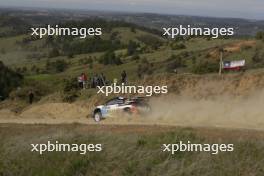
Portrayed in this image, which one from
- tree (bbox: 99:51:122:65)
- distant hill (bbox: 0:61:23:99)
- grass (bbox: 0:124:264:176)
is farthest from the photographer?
tree (bbox: 99:51:122:65)

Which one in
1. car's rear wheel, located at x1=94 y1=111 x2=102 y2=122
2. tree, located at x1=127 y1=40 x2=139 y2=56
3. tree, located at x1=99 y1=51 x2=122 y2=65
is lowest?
tree, located at x1=127 y1=40 x2=139 y2=56

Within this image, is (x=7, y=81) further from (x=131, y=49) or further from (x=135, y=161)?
(x=131, y=49)

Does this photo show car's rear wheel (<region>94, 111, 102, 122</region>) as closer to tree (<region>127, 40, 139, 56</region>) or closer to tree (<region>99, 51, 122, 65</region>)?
tree (<region>99, 51, 122, 65</region>)

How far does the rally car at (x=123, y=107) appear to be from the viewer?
25469mm

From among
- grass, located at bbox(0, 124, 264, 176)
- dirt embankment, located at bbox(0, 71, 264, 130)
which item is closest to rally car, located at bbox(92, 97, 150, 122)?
dirt embankment, located at bbox(0, 71, 264, 130)

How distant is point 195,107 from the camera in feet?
93.9

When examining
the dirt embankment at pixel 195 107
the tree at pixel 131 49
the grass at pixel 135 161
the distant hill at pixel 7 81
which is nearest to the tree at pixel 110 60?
the tree at pixel 131 49

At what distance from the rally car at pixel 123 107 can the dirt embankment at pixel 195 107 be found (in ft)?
1.08

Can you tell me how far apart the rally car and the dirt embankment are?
0.33m

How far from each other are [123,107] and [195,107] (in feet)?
15.5

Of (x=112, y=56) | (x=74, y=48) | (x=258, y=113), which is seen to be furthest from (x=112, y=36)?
(x=258, y=113)

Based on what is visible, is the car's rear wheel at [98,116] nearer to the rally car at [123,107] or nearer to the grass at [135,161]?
the rally car at [123,107]

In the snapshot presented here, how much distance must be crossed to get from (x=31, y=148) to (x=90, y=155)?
6.56 ft

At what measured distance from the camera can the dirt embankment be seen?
25.5 m
